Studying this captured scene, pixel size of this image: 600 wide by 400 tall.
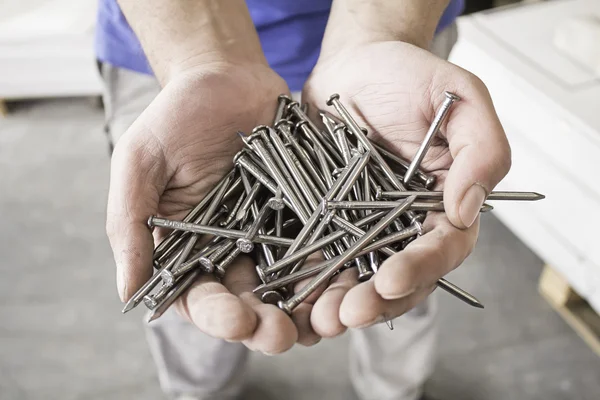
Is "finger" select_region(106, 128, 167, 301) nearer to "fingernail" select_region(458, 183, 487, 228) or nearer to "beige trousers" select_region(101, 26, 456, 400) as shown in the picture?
"beige trousers" select_region(101, 26, 456, 400)

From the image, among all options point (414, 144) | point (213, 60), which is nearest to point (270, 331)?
point (414, 144)

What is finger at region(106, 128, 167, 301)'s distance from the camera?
1.09 metres

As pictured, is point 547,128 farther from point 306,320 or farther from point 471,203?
point 306,320

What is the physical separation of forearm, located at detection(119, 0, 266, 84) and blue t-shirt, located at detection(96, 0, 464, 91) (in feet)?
0.28

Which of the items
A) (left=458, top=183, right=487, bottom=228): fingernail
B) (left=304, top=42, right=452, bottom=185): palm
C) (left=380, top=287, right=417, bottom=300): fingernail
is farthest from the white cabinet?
(left=380, top=287, right=417, bottom=300): fingernail

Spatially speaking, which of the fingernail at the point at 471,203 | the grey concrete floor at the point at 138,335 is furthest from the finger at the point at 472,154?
the grey concrete floor at the point at 138,335

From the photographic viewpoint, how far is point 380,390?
2023 mm

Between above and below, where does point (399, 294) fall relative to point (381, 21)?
below

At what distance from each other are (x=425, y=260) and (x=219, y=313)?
38 centimetres

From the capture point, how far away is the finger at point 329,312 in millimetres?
973

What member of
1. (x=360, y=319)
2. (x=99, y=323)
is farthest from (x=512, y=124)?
(x=99, y=323)

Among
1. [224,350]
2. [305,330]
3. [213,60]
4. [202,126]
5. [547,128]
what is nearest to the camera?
[305,330]

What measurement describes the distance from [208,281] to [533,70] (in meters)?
1.81

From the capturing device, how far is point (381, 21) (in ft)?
5.04
